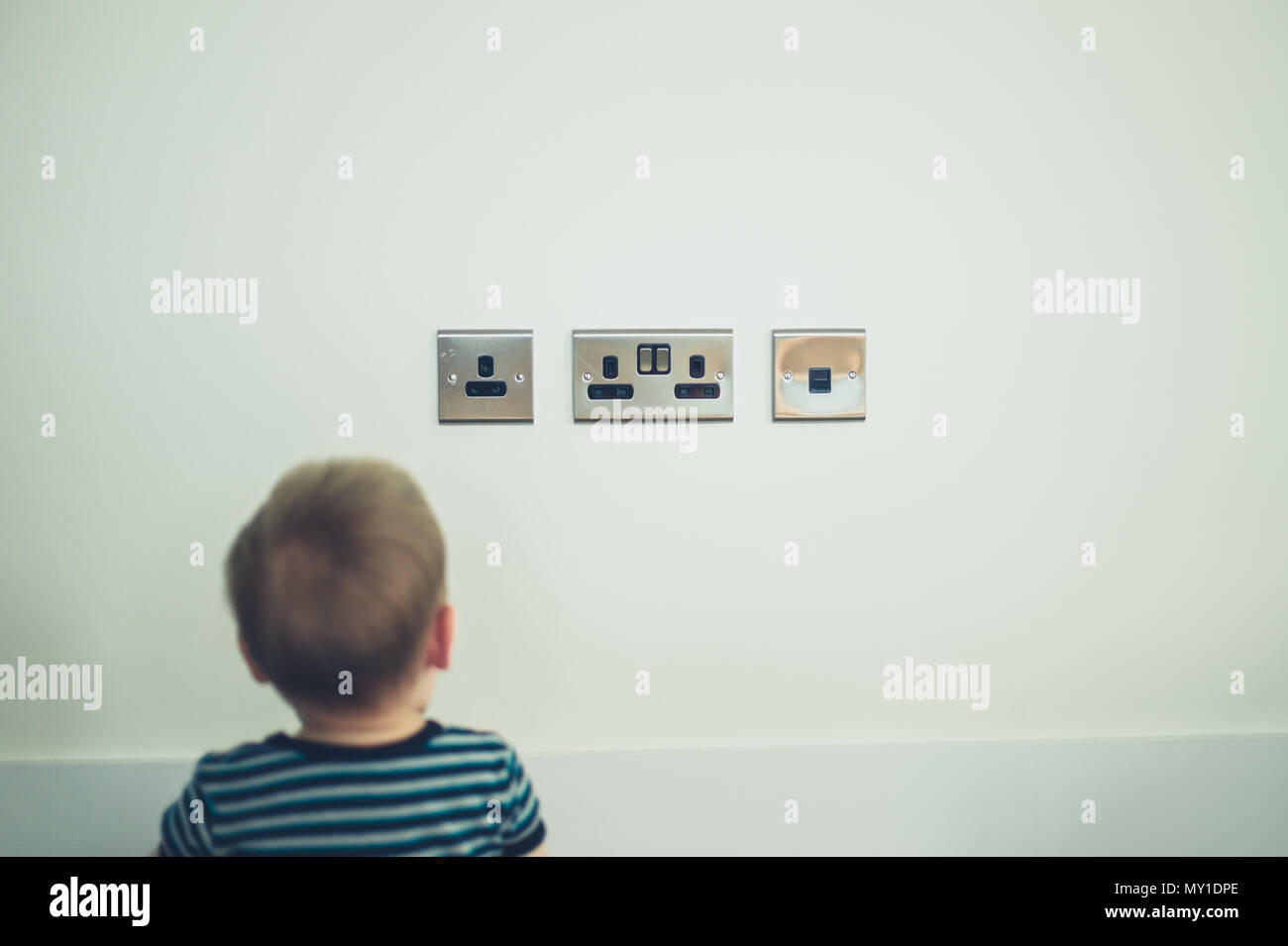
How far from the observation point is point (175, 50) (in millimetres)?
1029

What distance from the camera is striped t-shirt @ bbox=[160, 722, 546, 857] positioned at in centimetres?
77

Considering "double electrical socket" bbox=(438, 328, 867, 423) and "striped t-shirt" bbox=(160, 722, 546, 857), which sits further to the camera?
"double electrical socket" bbox=(438, 328, 867, 423)

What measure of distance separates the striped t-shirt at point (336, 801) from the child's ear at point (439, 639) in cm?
7

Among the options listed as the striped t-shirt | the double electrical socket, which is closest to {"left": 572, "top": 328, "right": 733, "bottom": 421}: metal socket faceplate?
the double electrical socket

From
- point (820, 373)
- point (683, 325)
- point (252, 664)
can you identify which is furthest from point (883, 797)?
point (252, 664)

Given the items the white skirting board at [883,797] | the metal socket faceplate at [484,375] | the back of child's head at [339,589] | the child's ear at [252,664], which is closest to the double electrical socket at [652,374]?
the metal socket faceplate at [484,375]

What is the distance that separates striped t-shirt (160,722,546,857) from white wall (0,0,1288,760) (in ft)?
0.95

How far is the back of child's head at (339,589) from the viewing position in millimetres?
766

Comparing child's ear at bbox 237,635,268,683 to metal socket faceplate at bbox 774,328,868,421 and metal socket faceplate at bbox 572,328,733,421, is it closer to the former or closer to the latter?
metal socket faceplate at bbox 572,328,733,421

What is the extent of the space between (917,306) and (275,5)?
95cm

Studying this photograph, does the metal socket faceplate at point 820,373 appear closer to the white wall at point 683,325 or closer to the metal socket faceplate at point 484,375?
the white wall at point 683,325

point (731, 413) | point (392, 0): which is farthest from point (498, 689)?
point (392, 0)

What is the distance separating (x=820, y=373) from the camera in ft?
3.51
